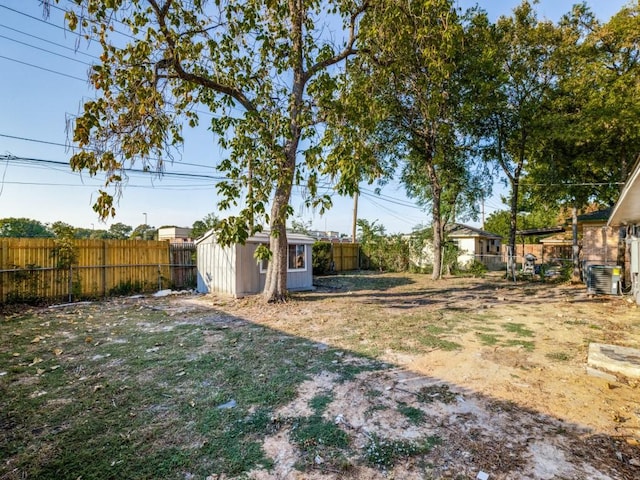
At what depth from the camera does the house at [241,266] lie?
33.4 ft

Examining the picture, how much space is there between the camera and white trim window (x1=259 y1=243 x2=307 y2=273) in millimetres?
11812

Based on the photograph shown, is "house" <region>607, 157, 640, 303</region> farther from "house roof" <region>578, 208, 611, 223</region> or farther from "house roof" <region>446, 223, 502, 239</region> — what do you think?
"house roof" <region>446, 223, 502, 239</region>

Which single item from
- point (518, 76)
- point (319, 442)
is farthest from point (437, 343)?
point (518, 76)

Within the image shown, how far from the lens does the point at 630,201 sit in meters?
6.38

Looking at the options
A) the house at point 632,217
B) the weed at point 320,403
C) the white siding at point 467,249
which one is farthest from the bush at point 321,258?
the weed at point 320,403

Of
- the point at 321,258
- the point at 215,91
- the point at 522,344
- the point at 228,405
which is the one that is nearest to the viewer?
the point at 228,405

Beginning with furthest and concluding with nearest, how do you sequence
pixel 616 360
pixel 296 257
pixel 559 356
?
pixel 296 257 → pixel 559 356 → pixel 616 360

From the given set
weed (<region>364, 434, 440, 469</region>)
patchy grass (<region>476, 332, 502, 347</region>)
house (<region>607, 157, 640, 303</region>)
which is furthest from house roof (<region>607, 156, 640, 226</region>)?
weed (<region>364, 434, 440, 469</region>)

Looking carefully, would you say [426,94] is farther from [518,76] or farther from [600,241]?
[600,241]

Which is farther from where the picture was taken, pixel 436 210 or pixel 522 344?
pixel 436 210

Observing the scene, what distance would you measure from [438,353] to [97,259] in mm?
10312

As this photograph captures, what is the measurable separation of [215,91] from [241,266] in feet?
16.7

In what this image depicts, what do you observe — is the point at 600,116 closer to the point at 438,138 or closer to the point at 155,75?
the point at 438,138

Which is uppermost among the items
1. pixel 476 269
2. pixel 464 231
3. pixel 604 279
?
pixel 464 231
